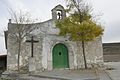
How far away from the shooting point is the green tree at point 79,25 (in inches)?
782

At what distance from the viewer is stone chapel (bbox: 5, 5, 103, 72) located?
20.2 metres

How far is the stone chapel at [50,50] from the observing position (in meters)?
20.2

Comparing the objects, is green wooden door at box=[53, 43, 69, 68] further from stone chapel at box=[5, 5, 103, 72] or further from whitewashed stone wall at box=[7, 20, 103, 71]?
whitewashed stone wall at box=[7, 20, 103, 71]

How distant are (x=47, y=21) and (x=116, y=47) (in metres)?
14.1

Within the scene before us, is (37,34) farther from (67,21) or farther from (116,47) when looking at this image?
(116,47)

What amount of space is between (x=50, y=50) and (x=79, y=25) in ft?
11.9

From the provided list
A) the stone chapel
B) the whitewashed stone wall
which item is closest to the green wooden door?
the stone chapel

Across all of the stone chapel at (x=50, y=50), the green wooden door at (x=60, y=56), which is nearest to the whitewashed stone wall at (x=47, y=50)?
the stone chapel at (x=50, y=50)

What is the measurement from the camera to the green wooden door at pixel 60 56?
854 inches

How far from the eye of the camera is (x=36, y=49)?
2083 cm

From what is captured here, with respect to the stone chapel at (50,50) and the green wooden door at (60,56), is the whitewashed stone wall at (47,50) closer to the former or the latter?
the stone chapel at (50,50)

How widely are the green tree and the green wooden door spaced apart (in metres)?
1.70

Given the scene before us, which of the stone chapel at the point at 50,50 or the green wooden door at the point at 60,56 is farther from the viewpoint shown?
the green wooden door at the point at 60,56

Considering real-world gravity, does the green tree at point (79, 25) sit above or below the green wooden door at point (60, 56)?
above
